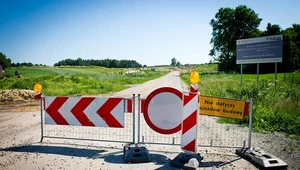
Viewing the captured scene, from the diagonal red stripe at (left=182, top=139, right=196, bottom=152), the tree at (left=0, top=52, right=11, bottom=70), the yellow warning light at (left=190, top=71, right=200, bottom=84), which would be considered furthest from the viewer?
the tree at (left=0, top=52, right=11, bottom=70)

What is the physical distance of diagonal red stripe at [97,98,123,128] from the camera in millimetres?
5570

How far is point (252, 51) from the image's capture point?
16406 millimetres

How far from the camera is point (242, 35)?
51.2m

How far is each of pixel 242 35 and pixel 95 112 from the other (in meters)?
53.5

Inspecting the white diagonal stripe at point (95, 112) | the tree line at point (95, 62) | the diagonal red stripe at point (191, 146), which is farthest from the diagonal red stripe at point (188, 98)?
the tree line at point (95, 62)

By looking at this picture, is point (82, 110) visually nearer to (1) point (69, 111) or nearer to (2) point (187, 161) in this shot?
(1) point (69, 111)

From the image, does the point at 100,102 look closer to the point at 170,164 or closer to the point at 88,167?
the point at 88,167

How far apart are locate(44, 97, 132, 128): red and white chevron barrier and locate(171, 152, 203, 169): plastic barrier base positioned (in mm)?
1788

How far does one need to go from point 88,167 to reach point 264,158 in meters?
3.85

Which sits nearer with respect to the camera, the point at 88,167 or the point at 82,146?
the point at 88,167

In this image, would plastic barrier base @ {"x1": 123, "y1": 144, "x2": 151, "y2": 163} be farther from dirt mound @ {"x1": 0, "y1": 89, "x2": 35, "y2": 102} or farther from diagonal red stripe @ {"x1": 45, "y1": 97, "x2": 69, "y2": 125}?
dirt mound @ {"x1": 0, "y1": 89, "x2": 35, "y2": 102}

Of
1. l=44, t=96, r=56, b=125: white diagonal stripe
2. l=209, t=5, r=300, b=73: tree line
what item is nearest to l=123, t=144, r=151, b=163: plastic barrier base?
l=44, t=96, r=56, b=125: white diagonal stripe

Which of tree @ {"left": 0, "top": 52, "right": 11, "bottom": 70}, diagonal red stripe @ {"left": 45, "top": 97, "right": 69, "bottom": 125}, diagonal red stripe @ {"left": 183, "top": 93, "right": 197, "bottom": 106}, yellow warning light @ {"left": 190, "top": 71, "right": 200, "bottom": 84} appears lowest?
diagonal red stripe @ {"left": 45, "top": 97, "right": 69, "bottom": 125}

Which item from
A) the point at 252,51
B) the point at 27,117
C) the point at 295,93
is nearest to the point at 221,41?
the point at 252,51
